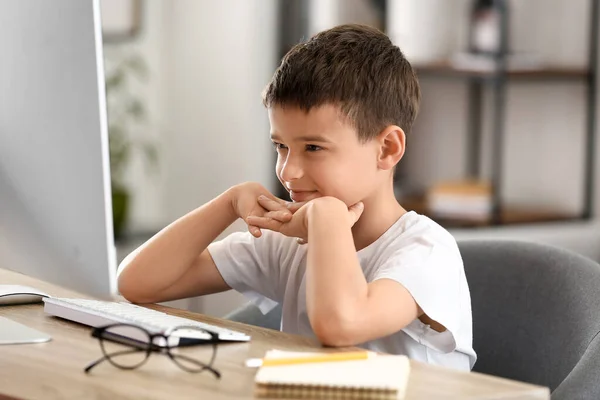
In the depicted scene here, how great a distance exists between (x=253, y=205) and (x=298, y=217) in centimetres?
16

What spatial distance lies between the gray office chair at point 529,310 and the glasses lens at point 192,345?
514 millimetres

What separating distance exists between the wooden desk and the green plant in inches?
110

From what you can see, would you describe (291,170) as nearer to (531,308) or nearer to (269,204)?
(269,204)

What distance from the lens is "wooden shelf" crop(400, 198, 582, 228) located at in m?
3.94

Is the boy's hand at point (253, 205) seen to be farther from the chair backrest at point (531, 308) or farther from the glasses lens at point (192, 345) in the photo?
the chair backrest at point (531, 308)

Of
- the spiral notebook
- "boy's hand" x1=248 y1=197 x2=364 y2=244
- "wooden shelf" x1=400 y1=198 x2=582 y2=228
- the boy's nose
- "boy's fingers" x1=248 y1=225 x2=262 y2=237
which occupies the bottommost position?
"wooden shelf" x1=400 y1=198 x2=582 y2=228

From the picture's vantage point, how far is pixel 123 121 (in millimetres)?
4133

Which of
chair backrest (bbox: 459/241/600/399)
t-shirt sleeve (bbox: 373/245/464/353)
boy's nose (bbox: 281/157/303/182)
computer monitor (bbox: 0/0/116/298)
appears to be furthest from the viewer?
chair backrest (bbox: 459/241/600/399)

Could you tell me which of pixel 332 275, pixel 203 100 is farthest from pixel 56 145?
pixel 203 100

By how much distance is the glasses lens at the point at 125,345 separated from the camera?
1.15m

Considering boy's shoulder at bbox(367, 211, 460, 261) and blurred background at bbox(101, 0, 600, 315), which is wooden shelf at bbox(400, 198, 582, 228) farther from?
boy's shoulder at bbox(367, 211, 460, 261)

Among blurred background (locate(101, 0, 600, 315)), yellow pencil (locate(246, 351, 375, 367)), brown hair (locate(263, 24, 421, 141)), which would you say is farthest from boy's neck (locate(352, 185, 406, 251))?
blurred background (locate(101, 0, 600, 315))

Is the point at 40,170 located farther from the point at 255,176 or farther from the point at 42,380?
the point at 255,176

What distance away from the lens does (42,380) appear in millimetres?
1088
